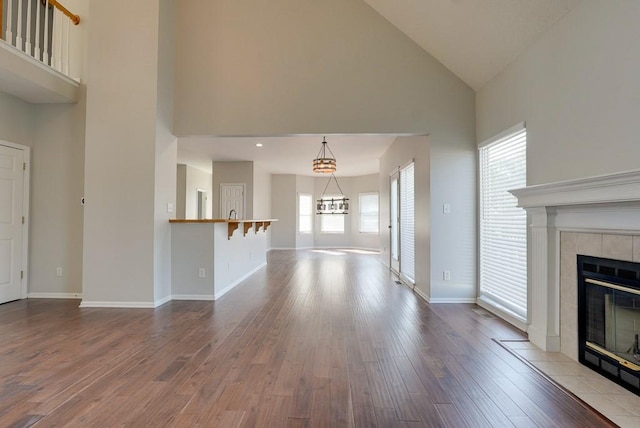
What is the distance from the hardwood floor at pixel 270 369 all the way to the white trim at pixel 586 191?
1.29 m

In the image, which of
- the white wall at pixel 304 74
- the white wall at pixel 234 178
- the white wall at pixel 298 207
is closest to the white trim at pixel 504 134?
the white wall at pixel 304 74

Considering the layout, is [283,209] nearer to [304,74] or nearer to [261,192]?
[261,192]

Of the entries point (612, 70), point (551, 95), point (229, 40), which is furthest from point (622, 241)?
point (229, 40)

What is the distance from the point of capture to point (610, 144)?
2279 millimetres

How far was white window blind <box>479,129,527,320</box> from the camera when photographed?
3396 millimetres

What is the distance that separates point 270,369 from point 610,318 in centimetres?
247

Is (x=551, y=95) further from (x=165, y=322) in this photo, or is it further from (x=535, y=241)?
(x=165, y=322)

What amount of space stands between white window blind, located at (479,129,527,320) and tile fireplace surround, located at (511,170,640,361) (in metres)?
0.30

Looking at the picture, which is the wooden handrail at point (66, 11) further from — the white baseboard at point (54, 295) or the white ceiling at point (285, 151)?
the white baseboard at point (54, 295)

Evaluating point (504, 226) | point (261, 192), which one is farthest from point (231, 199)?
point (504, 226)

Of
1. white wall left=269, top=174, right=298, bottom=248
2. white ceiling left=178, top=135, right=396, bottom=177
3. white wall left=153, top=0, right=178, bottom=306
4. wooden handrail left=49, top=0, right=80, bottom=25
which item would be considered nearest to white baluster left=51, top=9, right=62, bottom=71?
wooden handrail left=49, top=0, right=80, bottom=25

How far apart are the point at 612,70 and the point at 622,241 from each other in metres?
1.18

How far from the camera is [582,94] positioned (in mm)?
2539

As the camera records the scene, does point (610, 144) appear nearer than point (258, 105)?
Yes
